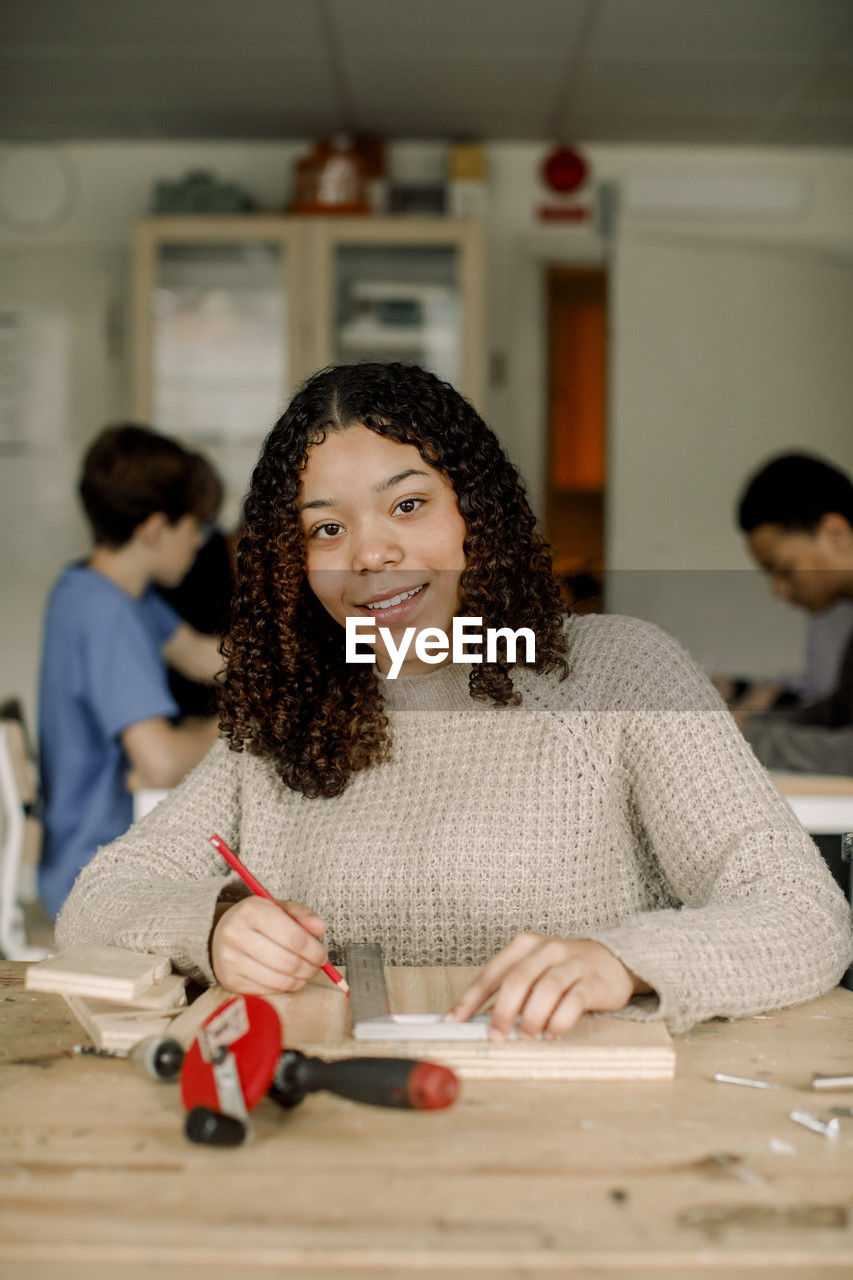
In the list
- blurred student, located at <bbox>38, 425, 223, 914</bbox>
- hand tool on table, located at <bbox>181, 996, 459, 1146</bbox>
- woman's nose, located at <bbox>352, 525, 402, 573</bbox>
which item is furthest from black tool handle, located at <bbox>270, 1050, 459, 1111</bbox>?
blurred student, located at <bbox>38, 425, 223, 914</bbox>

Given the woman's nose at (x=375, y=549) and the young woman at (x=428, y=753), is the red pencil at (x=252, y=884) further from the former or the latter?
the woman's nose at (x=375, y=549)

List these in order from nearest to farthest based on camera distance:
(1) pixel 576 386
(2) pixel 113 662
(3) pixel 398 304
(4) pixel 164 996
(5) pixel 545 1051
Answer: (5) pixel 545 1051, (4) pixel 164 996, (2) pixel 113 662, (3) pixel 398 304, (1) pixel 576 386

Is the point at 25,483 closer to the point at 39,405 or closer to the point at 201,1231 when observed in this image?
the point at 39,405

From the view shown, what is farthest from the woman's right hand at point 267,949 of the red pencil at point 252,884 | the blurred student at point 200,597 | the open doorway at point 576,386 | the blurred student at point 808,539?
the open doorway at point 576,386

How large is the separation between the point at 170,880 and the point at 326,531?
0.35 metres

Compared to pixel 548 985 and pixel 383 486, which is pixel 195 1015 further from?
pixel 383 486

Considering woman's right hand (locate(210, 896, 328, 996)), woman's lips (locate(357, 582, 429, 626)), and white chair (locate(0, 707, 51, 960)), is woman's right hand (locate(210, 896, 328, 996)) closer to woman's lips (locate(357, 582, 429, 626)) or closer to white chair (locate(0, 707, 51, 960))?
woman's lips (locate(357, 582, 429, 626))

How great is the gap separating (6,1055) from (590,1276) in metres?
0.46

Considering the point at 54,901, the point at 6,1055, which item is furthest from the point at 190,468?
the point at 6,1055

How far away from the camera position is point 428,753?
1189 mm

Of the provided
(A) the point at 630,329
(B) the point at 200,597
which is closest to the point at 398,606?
(B) the point at 200,597

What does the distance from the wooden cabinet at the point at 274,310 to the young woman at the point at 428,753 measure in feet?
8.74

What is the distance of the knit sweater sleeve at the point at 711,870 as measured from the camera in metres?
0.89

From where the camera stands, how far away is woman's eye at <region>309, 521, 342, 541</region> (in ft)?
3.65
